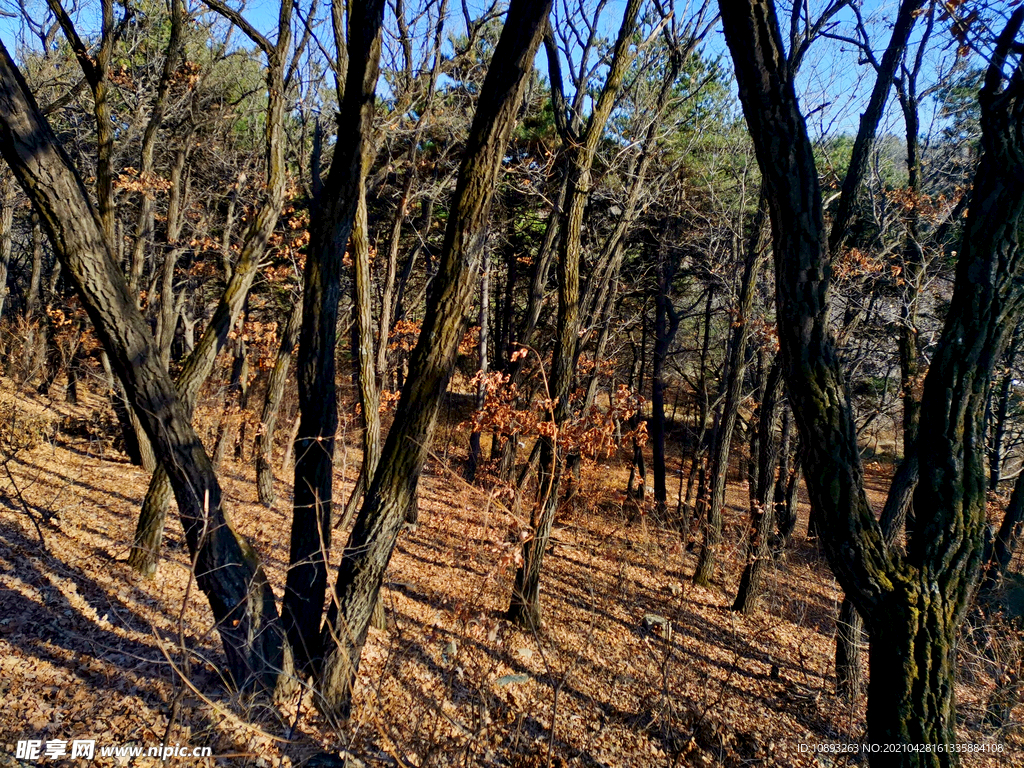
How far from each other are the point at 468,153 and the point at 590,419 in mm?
4734

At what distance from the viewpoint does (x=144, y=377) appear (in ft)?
12.1

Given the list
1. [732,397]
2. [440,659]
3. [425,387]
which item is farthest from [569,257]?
[440,659]

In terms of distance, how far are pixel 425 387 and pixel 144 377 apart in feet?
5.44

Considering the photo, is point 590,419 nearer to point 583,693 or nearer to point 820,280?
point 583,693

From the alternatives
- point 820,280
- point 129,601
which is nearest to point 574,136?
point 820,280

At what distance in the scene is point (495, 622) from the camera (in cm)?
711

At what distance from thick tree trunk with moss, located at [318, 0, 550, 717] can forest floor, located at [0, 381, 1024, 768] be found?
0.27 meters

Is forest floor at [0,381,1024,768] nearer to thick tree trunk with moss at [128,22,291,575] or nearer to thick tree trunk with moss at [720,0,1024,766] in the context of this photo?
thick tree trunk with moss at [128,22,291,575]

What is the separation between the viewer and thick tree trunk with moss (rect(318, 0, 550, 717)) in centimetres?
384

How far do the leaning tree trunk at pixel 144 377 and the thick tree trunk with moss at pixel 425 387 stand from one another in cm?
51

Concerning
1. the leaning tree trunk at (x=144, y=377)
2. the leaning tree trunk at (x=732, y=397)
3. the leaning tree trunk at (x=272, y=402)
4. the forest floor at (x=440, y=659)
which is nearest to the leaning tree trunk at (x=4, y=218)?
the forest floor at (x=440, y=659)

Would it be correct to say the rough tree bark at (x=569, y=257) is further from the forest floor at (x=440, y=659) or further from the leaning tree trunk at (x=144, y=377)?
the leaning tree trunk at (x=144, y=377)

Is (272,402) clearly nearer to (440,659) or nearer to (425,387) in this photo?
(440,659)

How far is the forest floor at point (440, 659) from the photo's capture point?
150 inches
